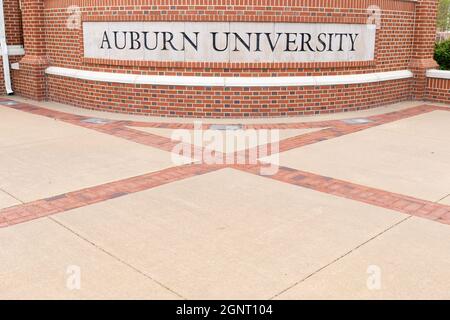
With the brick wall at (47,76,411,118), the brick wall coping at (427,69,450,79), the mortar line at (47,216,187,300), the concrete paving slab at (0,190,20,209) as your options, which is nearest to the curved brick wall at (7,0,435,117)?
the brick wall at (47,76,411,118)

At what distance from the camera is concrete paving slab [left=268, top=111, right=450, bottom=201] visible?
5.28m

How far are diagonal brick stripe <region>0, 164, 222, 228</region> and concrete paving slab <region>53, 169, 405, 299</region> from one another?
16 cm

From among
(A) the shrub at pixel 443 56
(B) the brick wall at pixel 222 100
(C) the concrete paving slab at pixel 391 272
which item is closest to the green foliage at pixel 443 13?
(A) the shrub at pixel 443 56

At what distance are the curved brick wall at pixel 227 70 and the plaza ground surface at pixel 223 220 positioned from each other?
1701mm

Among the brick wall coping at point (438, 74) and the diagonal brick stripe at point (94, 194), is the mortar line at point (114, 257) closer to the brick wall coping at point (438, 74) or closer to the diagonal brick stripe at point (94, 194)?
the diagonal brick stripe at point (94, 194)

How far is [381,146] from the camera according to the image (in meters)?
6.89

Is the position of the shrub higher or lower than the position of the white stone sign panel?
lower

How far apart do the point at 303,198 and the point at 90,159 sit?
2845mm

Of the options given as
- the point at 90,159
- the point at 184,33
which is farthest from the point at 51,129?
the point at 184,33

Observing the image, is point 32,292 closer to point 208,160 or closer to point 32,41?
point 208,160

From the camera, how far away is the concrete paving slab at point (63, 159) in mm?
5161

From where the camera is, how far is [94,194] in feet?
16.0

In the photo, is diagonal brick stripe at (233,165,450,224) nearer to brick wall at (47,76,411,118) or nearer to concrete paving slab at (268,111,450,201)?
concrete paving slab at (268,111,450,201)

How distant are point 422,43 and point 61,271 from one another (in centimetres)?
1015
